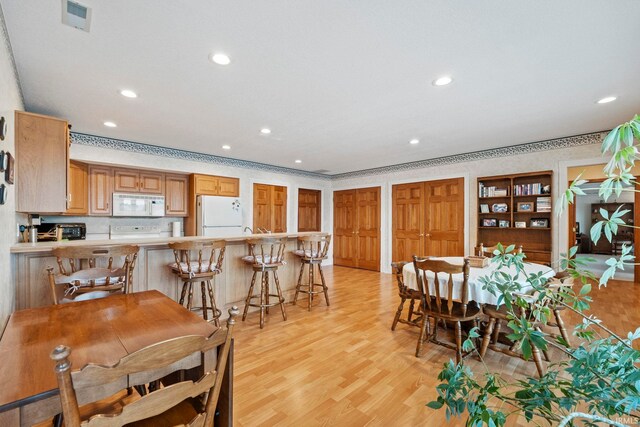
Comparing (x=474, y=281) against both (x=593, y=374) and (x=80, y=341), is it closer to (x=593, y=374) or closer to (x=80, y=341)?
(x=593, y=374)

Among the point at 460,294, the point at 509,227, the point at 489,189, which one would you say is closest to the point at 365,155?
the point at 489,189

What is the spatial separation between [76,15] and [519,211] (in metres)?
5.63

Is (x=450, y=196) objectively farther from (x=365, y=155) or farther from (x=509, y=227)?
(x=365, y=155)

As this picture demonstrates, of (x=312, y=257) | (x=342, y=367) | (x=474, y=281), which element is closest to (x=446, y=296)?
(x=474, y=281)

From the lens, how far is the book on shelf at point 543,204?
4398 millimetres

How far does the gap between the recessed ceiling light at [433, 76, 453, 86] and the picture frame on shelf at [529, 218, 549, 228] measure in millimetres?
3324

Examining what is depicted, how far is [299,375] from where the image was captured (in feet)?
7.25

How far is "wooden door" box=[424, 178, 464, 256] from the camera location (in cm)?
523

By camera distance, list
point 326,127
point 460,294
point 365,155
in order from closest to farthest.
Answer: point 460,294
point 326,127
point 365,155

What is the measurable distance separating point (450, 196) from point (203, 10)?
4910mm

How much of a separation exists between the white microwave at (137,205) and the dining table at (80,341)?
3.34 metres

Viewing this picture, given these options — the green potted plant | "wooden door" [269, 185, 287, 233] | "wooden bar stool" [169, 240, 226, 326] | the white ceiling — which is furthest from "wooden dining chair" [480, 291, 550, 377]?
"wooden door" [269, 185, 287, 233]

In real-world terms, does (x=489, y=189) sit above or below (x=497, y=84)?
below

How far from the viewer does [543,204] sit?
14.6ft
